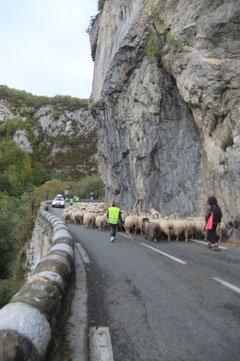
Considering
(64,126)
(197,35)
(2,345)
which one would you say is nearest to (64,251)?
(2,345)

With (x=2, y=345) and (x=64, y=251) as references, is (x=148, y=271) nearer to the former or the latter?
(x=64, y=251)

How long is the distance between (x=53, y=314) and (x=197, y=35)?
52.3 ft

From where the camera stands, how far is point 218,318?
414 centimetres

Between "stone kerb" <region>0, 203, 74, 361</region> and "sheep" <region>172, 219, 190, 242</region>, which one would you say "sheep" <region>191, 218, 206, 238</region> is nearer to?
Result: "sheep" <region>172, 219, 190, 242</region>

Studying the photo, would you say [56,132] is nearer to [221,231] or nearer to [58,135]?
[58,135]

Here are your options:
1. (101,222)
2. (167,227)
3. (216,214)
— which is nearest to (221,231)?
(167,227)

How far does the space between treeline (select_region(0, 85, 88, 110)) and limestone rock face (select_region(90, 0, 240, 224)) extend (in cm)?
7473

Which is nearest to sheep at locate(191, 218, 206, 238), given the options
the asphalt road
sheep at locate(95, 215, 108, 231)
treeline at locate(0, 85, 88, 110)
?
the asphalt road

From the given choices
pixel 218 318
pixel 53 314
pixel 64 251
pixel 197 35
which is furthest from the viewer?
pixel 197 35

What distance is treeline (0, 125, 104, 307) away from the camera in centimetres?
3086

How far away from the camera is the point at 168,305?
4.64 metres

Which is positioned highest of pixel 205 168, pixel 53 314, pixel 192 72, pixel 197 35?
pixel 197 35

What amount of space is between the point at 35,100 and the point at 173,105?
103 meters

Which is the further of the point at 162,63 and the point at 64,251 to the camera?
the point at 162,63
